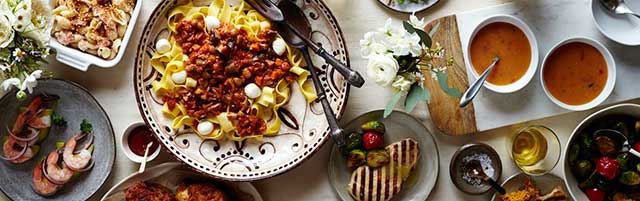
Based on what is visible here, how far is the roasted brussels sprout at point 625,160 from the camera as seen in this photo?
3188mm

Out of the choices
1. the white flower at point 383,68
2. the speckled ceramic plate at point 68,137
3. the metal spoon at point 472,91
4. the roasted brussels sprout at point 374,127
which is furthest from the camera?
the speckled ceramic plate at point 68,137

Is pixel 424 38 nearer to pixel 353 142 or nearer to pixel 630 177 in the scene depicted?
pixel 353 142

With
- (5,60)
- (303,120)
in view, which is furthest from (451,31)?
(5,60)

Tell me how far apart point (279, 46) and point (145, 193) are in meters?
0.79

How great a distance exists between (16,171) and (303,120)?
1224mm

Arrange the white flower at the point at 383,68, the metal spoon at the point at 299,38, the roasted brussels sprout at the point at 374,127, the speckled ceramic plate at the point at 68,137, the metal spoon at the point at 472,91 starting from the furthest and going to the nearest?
1. the speckled ceramic plate at the point at 68,137
2. the roasted brussels sprout at the point at 374,127
3. the metal spoon at the point at 299,38
4. the metal spoon at the point at 472,91
5. the white flower at the point at 383,68

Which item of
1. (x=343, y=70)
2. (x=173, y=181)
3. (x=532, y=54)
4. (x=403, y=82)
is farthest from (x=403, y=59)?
(x=173, y=181)

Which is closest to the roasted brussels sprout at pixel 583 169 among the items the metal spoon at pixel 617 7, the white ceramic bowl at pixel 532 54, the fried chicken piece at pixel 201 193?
the white ceramic bowl at pixel 532 54

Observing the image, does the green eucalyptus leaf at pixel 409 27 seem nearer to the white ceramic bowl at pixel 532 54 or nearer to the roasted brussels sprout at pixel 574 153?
the white ceramic bowl at pixel 532 54

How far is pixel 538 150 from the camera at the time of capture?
129 inches

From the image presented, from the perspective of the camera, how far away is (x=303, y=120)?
10.8 ft

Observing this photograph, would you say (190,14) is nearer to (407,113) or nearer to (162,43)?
(162,43)

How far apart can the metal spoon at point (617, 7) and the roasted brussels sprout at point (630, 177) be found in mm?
611

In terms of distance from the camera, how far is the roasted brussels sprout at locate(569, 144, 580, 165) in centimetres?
319
